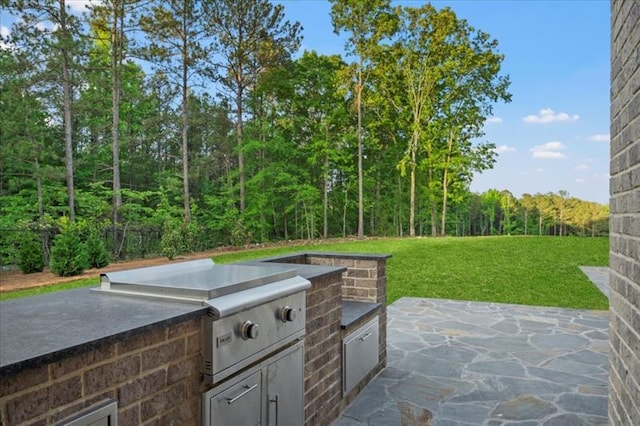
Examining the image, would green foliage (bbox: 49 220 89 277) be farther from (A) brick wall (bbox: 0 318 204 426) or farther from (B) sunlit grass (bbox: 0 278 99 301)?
(A) brick wall (bbox: 0 318 204 426)

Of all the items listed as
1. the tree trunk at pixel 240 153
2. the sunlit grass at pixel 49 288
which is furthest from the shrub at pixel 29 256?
the tree trunk at pixel 240 153

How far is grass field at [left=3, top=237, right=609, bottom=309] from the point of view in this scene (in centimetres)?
720

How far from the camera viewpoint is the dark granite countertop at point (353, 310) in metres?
3.04

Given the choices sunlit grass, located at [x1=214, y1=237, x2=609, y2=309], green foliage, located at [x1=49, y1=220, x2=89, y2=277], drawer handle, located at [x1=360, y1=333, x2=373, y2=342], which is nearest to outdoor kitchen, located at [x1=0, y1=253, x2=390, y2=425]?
drawer handle, located at [x1=360, y1=333, x2=373, y2=342]

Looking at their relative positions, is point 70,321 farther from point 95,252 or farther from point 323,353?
point 95,252

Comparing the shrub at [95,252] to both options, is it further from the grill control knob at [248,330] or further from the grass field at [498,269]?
the grill control knob at [248,330]

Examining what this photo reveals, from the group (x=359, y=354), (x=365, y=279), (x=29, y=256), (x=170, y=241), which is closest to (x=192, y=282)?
(x=359, y=354)

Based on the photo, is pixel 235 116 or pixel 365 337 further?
pixel 235 116

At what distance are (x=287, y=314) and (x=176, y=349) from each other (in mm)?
647

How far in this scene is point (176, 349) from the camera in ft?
4.90

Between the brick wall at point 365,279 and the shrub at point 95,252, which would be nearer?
the brick wall at point 365,279

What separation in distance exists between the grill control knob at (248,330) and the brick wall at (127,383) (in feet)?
0.62

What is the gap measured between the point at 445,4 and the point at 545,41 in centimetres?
571

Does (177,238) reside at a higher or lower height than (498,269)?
higher
